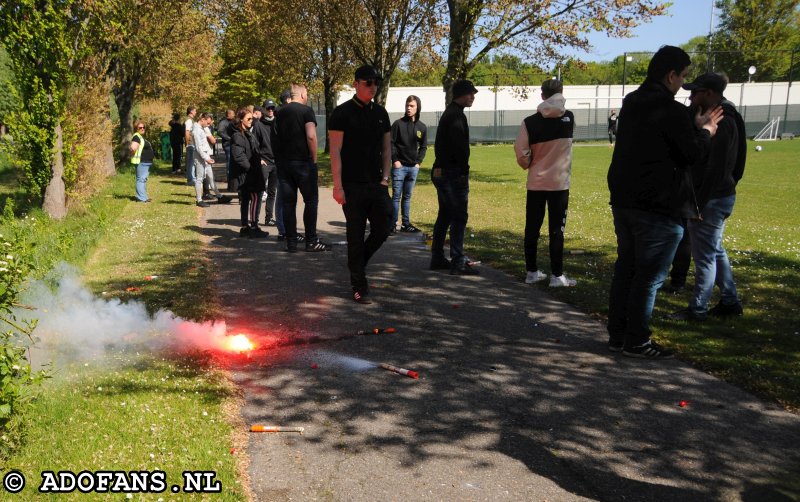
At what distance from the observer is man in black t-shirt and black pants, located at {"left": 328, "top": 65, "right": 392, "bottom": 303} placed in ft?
22.1

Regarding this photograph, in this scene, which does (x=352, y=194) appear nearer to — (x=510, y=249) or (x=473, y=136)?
(x=510, y=249)

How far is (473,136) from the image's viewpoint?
54.2 metres

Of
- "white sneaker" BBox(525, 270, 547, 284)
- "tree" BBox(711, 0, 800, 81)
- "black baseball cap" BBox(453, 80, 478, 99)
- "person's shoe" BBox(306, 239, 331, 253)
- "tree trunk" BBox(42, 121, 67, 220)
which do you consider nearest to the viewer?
"black baseball cap" BBox(453, 80, 478, 99)

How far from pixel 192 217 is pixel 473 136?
43.2 meters

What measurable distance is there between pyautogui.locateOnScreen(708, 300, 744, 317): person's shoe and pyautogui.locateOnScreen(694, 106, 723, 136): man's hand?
1867 millimetres

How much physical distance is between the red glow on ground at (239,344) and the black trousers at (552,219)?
342 centimetres

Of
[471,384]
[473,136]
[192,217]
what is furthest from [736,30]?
[471,384]

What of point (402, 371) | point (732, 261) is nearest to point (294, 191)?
point (402, 371)

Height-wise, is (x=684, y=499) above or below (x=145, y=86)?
below

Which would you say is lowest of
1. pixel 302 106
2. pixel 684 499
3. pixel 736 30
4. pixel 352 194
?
pixel 684 499

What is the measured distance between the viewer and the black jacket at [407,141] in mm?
10445

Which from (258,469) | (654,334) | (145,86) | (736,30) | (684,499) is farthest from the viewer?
(736,30)

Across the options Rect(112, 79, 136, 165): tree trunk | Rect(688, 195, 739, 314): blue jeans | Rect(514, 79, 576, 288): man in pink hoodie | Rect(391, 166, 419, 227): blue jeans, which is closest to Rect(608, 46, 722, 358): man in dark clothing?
Rect(688, 195, 739, 314): blue jeans

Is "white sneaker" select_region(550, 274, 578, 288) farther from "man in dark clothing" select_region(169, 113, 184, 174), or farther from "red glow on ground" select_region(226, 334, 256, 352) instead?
"man in dark clothing" select_region(169, 113, 184, 174)
